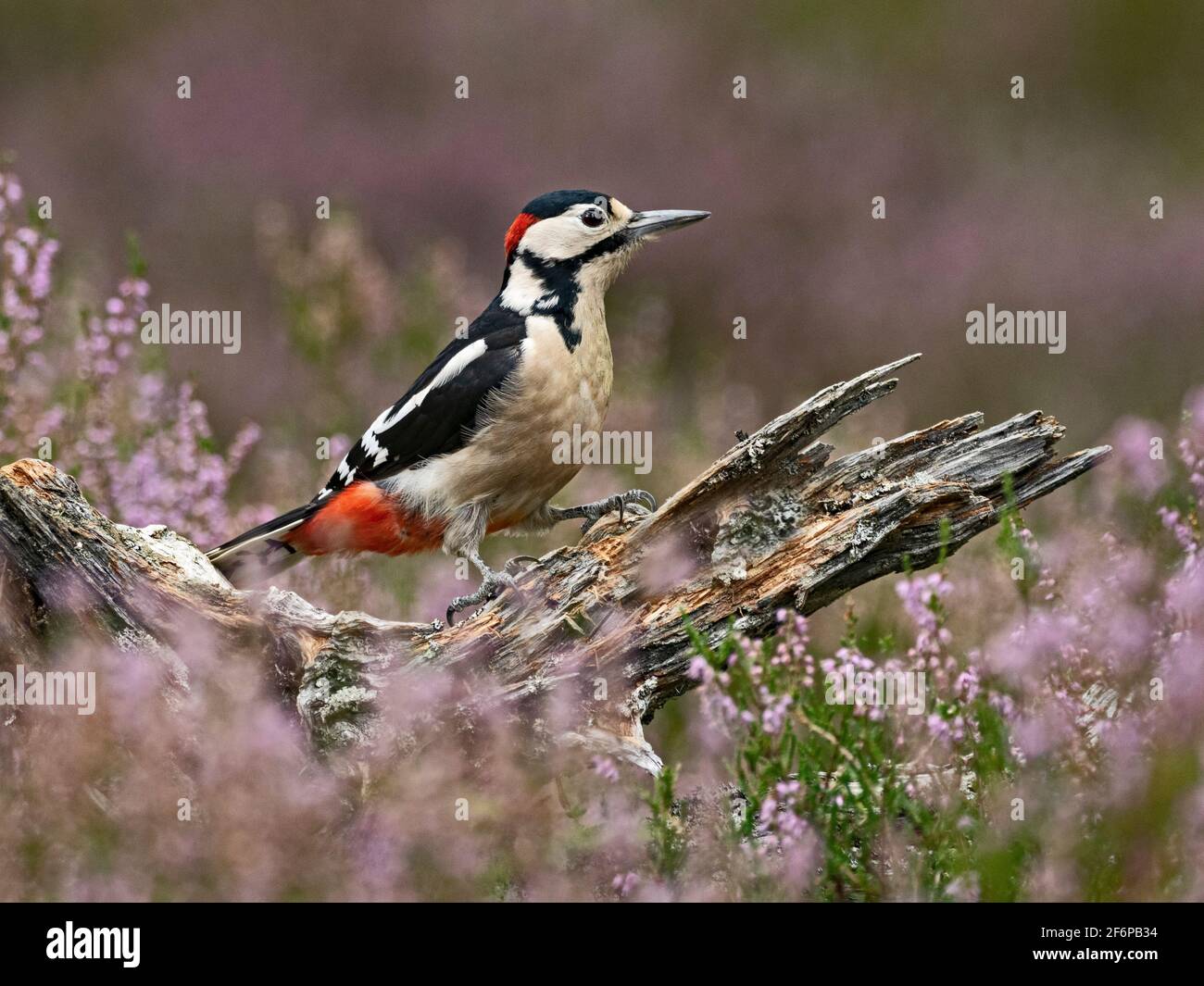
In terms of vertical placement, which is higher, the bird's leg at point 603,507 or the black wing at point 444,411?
the black wing at point 444,411

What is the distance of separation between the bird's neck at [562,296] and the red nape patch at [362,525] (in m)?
0.74

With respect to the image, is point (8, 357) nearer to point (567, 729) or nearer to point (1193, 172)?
point (567, 729)

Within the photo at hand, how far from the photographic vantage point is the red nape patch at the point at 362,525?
4398 mm

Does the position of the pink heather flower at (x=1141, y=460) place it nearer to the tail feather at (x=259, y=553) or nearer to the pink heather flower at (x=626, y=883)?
the pink heather flower at (x=626, y=883)

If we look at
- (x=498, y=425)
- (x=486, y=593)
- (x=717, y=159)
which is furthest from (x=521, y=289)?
(x=717, y=159)

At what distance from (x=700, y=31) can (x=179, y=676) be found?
11118 mm

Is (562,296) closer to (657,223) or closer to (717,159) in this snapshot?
(657,223)

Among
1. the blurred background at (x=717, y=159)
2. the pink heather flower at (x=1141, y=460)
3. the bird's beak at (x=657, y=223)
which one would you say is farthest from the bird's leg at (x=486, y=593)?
the blurred background at (x=717, y=159)

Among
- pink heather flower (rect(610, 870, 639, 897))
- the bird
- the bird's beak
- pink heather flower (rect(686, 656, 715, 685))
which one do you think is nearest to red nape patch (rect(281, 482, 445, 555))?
the bird

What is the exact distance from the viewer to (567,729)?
3.44m

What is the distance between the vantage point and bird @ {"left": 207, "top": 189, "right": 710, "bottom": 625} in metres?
4.26

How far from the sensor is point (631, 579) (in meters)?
3.69

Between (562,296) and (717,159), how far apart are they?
7.97m

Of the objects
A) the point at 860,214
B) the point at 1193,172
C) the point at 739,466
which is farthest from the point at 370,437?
the point at 1193,172
